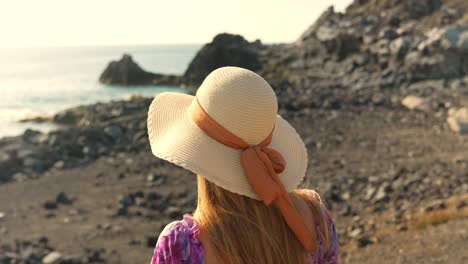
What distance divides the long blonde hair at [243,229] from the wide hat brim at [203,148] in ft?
0.20

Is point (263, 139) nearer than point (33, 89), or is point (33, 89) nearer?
point (263, 139)

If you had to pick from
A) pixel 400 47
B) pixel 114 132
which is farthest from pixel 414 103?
pixel 400 47

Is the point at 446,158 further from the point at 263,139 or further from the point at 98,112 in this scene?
the point at 98,112

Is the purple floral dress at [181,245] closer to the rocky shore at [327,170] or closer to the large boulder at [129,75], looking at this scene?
the rocky shore at [327,170]

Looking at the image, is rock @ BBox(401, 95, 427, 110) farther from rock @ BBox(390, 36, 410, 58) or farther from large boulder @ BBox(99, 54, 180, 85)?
large boulder @ BBox(99, 54, 180, 85)

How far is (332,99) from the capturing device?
2842cm

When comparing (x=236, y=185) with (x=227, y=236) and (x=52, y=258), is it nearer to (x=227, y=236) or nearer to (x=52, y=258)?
(x=227, y=236)

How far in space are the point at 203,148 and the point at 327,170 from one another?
14.4 m

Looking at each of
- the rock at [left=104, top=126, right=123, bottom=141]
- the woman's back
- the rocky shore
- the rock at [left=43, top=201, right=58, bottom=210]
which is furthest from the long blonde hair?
the rock at [left=104, top=126, right=123, bottom=141]

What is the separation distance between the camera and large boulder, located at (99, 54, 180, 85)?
64706 millimetres

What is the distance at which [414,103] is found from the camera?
2580 centimetres

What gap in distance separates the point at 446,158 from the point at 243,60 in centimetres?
3814

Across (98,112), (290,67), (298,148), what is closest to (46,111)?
(98,112)

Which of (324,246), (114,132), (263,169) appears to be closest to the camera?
(263,169)
